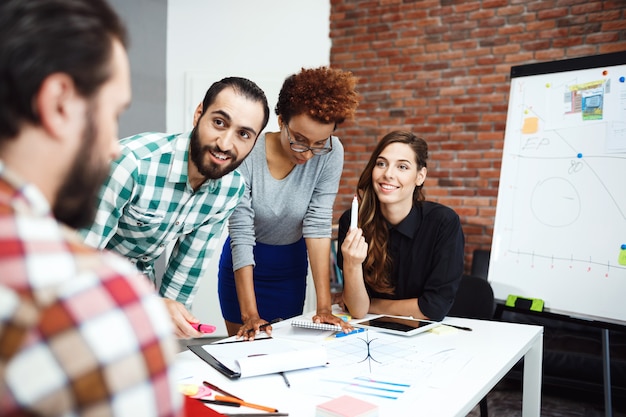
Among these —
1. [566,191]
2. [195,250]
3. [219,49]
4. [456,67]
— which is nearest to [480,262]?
[566,191]

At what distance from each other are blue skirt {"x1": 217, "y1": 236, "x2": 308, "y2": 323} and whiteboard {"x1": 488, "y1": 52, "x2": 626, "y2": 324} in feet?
3.34

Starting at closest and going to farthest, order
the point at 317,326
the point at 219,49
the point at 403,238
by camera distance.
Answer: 1. the point at 317,326
2. the point at 403,238
3. the point at 219,49

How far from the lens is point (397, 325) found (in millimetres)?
1670

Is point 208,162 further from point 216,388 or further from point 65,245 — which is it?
point 65,245

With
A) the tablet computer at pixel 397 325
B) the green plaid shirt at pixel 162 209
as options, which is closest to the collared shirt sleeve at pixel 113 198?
the green plaid shirt at pixel 162 209

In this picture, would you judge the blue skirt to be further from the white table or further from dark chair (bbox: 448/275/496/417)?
dark chair (bbox: 448/275/496/417)

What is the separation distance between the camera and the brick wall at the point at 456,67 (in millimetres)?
3744

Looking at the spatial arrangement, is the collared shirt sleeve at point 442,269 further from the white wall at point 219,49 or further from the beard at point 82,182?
the white wall at point 219,49

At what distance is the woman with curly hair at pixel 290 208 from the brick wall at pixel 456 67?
2316 mm

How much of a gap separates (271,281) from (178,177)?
70 cm

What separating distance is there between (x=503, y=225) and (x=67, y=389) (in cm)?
238

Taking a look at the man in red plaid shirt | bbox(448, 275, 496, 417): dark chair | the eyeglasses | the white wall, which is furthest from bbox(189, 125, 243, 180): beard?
the white wall

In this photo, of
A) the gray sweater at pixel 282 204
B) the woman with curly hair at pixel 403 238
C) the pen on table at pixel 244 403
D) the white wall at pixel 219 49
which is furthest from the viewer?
the white wall at pixel 219 49

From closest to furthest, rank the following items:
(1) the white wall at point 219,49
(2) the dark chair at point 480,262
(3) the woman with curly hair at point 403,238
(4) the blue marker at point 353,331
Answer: (4) the blue marker at point 353,331 → (3) the woman with curly hair at point 403,238 → (2) the dark chair at point 480,262 → (1) the white wall at point 219,49
